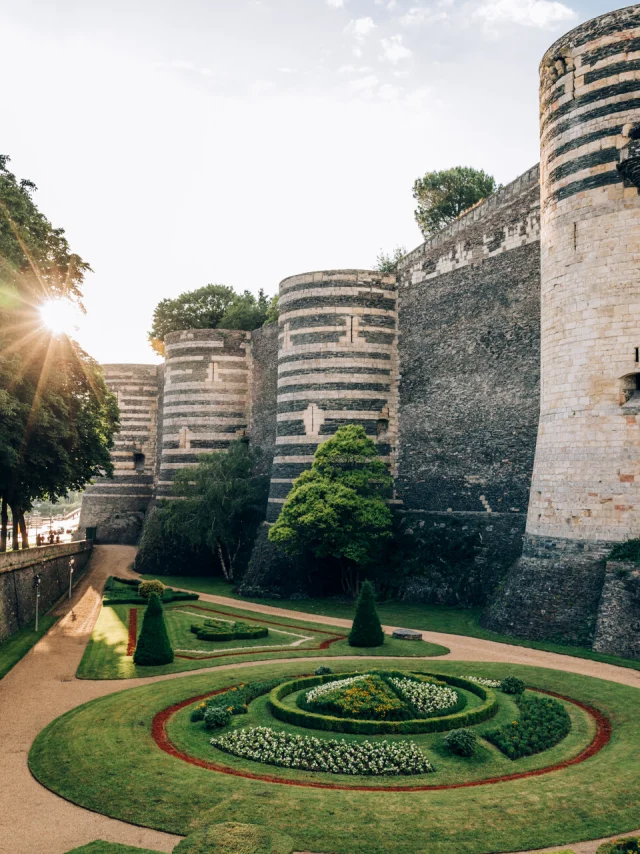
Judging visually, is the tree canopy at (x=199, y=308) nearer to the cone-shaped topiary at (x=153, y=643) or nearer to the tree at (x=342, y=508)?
the tree at (x=342, y=508)

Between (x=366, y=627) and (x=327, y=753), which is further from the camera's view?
(x=366, y=627)

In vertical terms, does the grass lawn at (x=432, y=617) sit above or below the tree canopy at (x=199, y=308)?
below

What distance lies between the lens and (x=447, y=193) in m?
63.6

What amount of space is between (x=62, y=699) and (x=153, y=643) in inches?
161

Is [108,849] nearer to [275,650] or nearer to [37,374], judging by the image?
[275,650]

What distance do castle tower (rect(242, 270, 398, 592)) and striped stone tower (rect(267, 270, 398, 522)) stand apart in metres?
0.05

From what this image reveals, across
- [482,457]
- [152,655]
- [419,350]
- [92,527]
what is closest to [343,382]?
[419,350]

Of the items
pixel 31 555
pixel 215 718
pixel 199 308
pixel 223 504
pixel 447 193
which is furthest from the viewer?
pixel 199 308

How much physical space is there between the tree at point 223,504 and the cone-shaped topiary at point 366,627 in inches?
766

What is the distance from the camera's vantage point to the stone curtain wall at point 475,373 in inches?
1281

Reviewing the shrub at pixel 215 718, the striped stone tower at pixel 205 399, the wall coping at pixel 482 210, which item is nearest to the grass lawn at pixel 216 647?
the shrub at pixel 215 718

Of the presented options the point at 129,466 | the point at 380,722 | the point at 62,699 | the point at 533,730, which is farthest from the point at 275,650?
the point at 129,466

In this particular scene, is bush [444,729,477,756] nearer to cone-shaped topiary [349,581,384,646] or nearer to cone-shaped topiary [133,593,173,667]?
cone-shaped topiary [349,581,384,646]

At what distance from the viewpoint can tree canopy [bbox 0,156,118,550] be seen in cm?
2669
